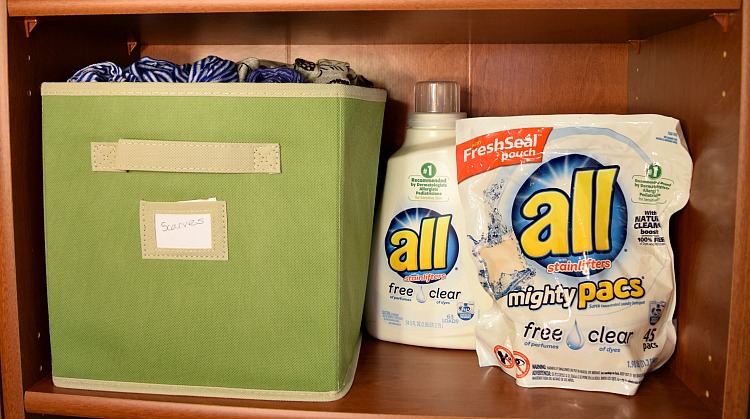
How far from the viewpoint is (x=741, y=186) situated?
749 millimetres

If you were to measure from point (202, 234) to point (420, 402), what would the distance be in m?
0.34

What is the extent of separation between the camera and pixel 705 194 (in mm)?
833

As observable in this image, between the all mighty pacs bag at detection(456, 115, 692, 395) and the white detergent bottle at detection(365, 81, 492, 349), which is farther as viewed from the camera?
the white detergent bottle at detection(365, 81, 492, 349)

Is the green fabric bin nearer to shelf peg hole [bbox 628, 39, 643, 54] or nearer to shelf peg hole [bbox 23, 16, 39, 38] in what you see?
shelf peg hole [bbox 23, 16, 39, 38]

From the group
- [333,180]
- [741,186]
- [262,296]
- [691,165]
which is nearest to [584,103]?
[691,165]

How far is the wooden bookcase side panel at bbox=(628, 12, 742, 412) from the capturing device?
0.77m

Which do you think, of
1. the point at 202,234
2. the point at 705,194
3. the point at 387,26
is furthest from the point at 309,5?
the point at 705,194

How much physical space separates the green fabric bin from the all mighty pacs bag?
21 cm

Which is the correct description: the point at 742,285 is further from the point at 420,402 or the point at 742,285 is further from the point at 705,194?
the point at 420,402

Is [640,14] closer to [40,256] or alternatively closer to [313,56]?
[313,56]

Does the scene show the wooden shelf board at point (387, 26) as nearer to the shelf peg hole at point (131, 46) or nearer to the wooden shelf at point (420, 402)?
the shelf peg hole at point (131, 46)

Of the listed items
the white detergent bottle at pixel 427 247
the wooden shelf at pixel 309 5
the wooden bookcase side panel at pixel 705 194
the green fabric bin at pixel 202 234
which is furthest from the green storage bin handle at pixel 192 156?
the wooden bookcase side panel at pixel 705 194

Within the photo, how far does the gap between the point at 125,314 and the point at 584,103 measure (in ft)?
2.53

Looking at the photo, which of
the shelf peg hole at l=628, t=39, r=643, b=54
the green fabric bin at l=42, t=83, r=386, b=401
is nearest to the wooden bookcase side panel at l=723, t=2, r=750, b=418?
the shelf peg hole at l=628, t=39, r=643, b=54
